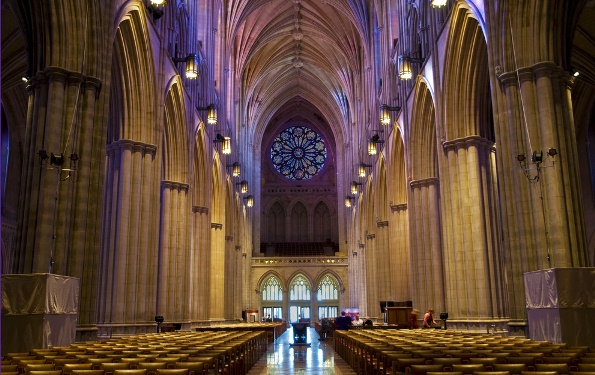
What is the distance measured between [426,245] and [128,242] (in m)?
11.3

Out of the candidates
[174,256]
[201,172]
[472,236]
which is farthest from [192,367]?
[201,172]

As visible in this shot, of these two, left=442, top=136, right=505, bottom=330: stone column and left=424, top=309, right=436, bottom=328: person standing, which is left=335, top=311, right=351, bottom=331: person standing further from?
left=442, top=136, right=505, bottom=330: stone column

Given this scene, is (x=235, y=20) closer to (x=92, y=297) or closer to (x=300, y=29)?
(x=300, y=29)

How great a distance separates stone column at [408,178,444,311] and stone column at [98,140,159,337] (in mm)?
10234

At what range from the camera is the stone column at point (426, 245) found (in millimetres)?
20938

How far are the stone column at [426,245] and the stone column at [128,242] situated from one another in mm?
10234

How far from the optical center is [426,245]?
21.7 metres

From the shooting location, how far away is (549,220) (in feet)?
37.9

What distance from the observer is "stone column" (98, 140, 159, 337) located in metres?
16.4

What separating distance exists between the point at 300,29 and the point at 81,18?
113 feet

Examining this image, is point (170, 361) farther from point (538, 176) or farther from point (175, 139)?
point (175, 139)

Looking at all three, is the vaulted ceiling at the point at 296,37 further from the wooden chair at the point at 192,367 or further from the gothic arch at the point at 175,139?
the wooden chair at the point at 192,367

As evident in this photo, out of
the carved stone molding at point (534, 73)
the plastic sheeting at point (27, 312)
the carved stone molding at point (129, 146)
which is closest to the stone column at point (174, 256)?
the carved stone molding at point (129, 146)

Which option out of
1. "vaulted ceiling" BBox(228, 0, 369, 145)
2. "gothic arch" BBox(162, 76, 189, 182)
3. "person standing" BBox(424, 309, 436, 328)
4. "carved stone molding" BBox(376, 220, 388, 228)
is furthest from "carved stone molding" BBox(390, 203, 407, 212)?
"vaulted ceiling" BBox(228, 0, 369, 145)
